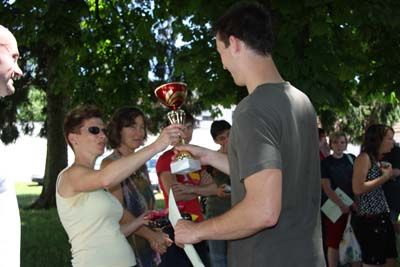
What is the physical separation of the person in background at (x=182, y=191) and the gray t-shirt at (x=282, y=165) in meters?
2.19

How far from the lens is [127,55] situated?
1312 centimetres

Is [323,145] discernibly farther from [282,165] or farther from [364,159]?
[282,165]

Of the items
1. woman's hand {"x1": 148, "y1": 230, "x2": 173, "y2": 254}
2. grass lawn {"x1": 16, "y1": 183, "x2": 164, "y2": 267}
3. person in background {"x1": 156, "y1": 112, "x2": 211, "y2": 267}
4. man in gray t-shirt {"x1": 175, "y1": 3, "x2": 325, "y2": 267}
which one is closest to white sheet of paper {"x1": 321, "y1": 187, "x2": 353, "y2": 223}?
person in background {"x1": 156, "y1": 112, "x2": 211, "y2": 267}

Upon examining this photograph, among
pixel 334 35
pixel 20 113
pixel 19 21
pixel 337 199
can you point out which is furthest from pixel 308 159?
pixel 20 113

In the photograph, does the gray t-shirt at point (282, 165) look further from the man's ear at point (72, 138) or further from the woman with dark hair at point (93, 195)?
the man's ear at point (72, 138)

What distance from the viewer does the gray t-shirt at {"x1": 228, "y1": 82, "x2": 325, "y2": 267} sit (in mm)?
2287

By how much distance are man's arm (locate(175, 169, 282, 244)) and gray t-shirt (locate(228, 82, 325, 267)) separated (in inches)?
1.4

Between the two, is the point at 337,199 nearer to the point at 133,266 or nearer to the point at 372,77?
the point at 372,77

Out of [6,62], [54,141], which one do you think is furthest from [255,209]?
[54,141]

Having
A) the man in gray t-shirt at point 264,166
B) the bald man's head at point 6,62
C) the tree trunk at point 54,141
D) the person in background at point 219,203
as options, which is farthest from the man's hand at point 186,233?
the tree trunk at point 54,141

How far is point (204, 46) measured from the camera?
778 cm

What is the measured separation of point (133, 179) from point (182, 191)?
0.68m

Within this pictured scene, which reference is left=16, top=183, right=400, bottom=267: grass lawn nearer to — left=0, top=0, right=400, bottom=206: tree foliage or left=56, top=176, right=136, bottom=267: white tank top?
left=0, top=0, right=400, bottom=206: tree foliage

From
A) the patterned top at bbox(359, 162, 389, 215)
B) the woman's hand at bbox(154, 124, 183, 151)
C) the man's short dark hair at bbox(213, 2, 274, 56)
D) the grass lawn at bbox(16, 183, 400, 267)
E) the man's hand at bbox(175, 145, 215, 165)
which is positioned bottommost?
the grass lawn at bbox(16, 183, 400, 267)
